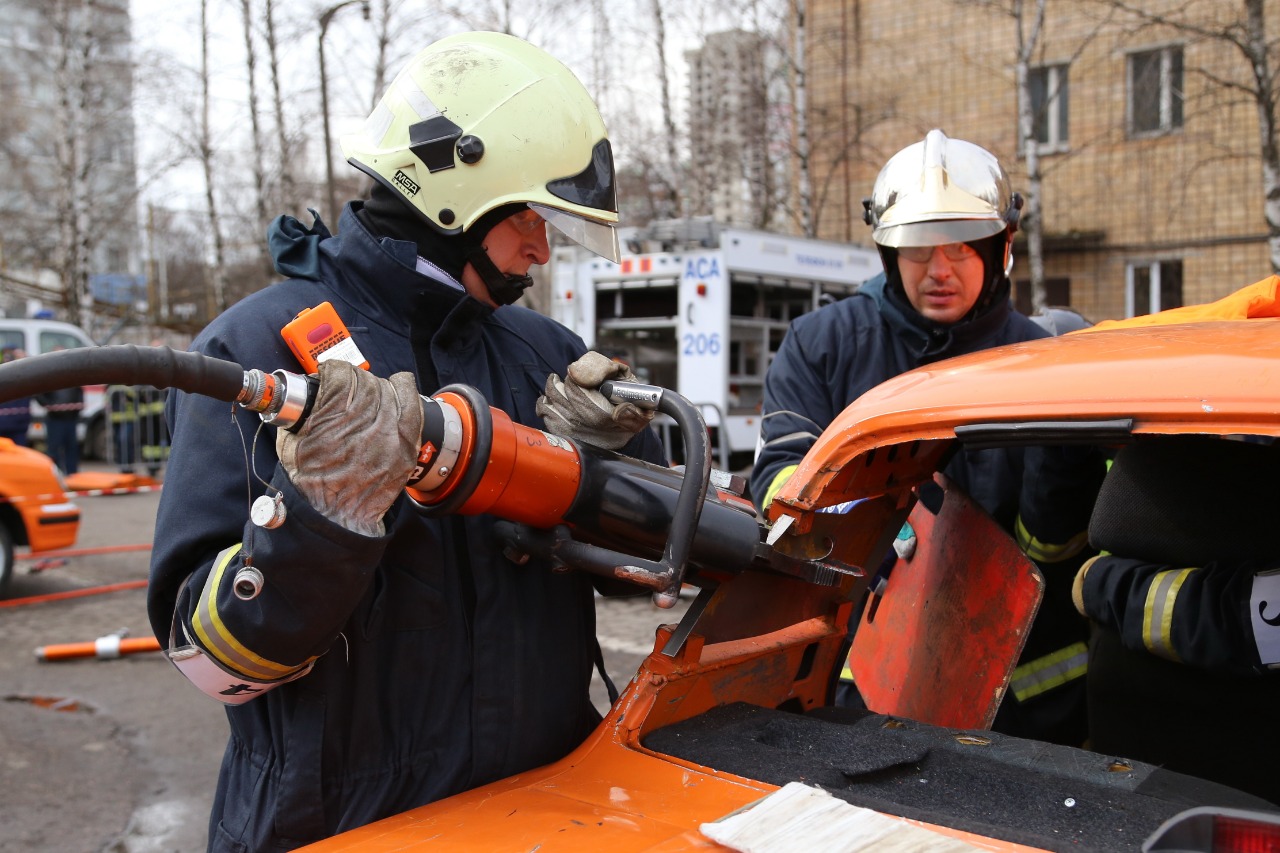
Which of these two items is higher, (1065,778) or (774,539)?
(774,539)

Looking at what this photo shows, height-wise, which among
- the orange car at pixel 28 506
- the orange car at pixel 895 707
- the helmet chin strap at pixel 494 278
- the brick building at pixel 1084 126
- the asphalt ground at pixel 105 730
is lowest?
the asphalt ground at pixel 105 730

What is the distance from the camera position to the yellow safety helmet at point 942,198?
9.00 ft

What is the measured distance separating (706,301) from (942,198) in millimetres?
6420

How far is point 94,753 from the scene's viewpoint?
4586 millimetres

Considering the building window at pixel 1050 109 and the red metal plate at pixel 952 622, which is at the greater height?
the building window at pixel 1050 109

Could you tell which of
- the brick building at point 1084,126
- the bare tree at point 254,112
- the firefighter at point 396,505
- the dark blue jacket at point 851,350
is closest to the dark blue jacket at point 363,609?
the firefighter at point 396,505

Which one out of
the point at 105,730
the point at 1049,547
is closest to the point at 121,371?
the point at 1049,547

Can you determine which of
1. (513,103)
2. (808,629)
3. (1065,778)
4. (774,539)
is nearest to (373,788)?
(774,539)

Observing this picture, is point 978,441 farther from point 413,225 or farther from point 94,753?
point 94,753

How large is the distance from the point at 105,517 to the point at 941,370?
11.6 meters

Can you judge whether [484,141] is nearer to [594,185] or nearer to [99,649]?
[594,185]

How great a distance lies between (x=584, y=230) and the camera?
1886 mm

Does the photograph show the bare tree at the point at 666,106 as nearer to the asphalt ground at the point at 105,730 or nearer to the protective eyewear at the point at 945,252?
the asphalt ground at the point at 105,730

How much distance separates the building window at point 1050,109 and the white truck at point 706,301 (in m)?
8.29
